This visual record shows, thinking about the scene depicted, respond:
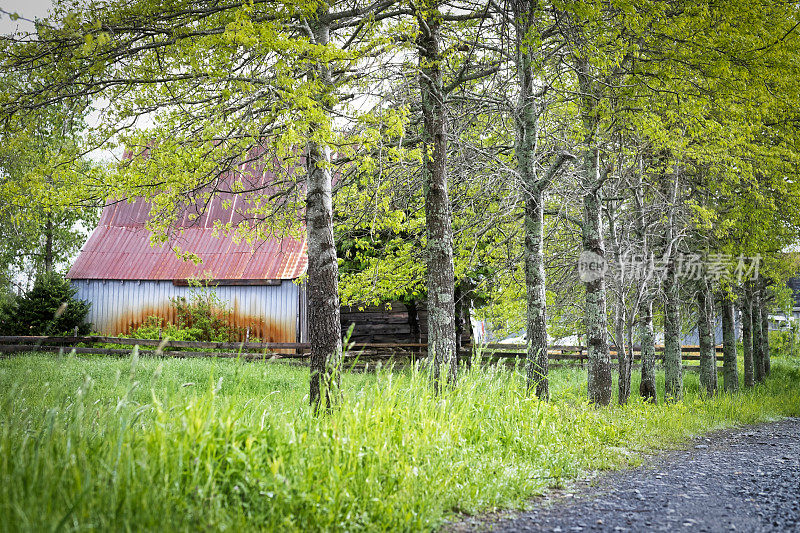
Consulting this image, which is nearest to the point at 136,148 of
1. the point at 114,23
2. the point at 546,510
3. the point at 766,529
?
the point at 114,23

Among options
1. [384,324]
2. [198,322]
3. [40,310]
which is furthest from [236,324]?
[40,310]

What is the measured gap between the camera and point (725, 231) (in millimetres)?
13562

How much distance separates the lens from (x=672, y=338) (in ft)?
43.7

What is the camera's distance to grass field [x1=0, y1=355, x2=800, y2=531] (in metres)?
3.10

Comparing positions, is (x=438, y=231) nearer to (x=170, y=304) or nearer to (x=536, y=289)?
(x=536, y=289)

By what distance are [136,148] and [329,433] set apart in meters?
5.30

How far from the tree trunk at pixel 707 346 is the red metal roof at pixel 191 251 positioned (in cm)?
1260

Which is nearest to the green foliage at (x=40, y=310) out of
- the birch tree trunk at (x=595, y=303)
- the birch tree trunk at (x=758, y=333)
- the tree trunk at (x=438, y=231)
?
the tree trunk at (x=438, y=231)

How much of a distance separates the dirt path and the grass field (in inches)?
A: 12.1

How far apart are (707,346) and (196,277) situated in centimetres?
1692

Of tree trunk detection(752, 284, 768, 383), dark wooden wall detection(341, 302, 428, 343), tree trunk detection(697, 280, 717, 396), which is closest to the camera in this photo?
tree trunk detection(697, 280, 717, 396)

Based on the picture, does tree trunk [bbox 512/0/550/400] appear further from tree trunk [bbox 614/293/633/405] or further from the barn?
the barn

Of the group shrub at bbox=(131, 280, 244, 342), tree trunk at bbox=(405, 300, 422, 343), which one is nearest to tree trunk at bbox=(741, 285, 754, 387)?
tree trunk at bbox=(405, 300, 422, 343)

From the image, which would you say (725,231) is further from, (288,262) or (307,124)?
(288,262)
